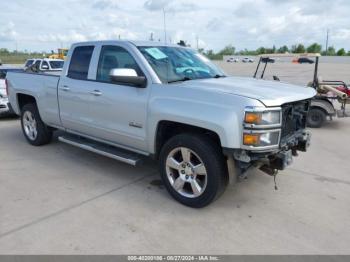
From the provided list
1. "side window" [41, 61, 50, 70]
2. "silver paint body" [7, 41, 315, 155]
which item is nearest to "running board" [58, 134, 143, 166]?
"silver paint body" [7, 41, 315, 155]

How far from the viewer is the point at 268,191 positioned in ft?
13.9

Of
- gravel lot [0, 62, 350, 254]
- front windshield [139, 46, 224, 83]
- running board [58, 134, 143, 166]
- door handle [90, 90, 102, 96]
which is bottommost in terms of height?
gravel lot [0, 62, 350, 254]

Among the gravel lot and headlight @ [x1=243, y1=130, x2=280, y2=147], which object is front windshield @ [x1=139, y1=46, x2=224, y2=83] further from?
the gravel lot

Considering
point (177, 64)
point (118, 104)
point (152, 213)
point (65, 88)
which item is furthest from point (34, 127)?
point (152, 213)

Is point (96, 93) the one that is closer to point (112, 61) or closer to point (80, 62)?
point (112, 61)

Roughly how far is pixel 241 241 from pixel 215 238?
25cm

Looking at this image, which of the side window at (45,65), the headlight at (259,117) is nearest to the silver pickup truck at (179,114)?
the headlight at (259,117)

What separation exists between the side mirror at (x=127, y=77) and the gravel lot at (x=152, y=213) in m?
1.43

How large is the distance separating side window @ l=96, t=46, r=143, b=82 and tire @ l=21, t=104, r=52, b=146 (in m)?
2.13

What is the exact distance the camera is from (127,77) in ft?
12.2

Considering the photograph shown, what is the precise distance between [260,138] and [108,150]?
7.64ft

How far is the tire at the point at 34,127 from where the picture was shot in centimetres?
600

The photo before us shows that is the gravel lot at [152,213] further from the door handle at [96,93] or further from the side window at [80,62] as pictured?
the side window at [80,62]

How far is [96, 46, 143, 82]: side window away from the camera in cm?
419
